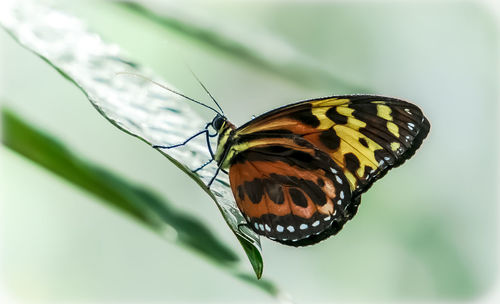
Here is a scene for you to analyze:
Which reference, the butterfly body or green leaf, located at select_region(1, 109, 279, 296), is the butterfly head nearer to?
the butterfly body

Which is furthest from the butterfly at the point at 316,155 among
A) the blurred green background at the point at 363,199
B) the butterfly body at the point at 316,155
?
the blurred green background at the point at 363,199

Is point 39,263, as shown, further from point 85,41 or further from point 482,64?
point 482,64

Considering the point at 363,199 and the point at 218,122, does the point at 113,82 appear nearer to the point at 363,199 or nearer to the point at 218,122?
the point at 218,122

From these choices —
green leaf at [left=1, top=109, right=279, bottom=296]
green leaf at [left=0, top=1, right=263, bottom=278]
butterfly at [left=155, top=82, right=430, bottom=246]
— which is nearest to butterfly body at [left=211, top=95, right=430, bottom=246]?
butterfly at [left=155, top=82, right=430, bottom=246]

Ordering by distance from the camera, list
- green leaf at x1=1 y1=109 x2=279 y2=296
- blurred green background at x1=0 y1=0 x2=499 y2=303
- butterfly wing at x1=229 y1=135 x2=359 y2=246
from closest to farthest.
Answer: green leaf at x1=1 y1=109 x2=279 y2=296
butterfly wing at x1=229 y1=135 x2=359 y2=246
blurred green background at x1=0 y1=0 x2=499 y2=303

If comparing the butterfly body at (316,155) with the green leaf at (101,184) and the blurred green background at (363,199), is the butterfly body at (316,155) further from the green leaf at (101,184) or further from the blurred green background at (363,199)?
the blurred green background at (363,199)

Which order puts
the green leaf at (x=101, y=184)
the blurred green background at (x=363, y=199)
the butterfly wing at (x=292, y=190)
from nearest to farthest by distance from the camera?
the green leaf at (x=101, y=184) → the butterfly wing at (x=292, y=190) → the blurred green background at (x=363, y=199)

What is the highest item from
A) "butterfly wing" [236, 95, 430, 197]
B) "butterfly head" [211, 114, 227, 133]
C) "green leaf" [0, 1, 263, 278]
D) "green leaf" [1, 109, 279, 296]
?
"butterfly wing" [236, 95, 430, 197]
